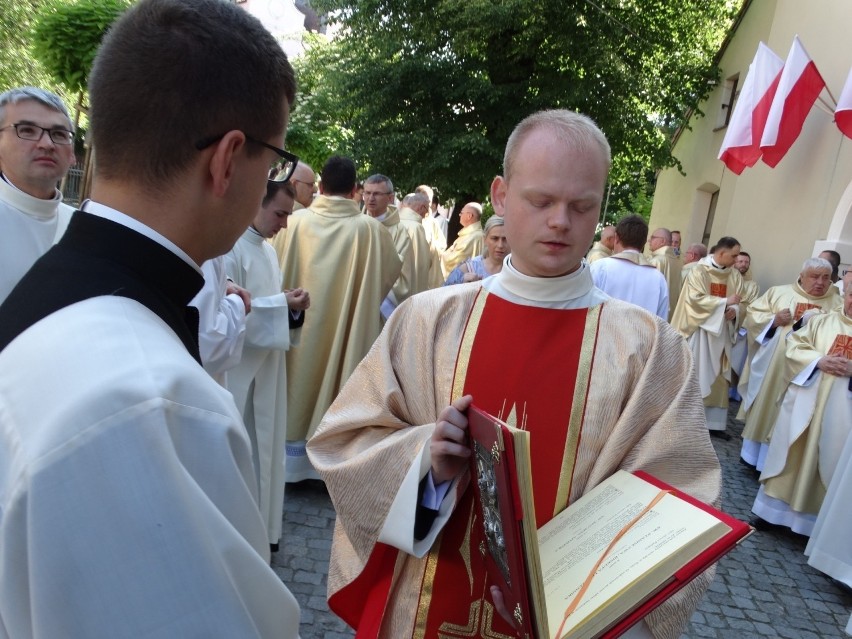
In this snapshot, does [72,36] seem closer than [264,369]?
A: No

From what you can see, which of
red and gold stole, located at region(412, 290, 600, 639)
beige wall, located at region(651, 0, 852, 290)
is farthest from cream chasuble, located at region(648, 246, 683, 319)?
red and gold stole, located at region(412, 290, 600, 639)

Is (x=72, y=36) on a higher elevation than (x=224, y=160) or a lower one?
higher

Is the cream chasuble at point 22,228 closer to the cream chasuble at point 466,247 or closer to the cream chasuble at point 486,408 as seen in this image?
the cream chasuble at point 486,408

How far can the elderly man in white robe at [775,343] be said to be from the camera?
6957 millimetres

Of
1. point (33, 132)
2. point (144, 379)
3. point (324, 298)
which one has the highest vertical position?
point (33, 132)

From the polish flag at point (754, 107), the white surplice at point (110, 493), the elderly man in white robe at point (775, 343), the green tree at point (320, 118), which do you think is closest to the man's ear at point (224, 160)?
the white surplice at point (110, 493)

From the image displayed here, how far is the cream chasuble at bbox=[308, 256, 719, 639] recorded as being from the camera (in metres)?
1.78

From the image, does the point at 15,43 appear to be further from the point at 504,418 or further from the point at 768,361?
the point at 504,418

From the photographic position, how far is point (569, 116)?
6.32 ft

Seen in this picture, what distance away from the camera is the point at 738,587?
455 centimetres

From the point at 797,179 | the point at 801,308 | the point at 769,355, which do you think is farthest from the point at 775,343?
the point at 797,179

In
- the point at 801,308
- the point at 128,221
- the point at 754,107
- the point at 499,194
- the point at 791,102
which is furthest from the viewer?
the point at 754,107

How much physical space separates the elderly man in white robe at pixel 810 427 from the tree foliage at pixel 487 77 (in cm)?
951

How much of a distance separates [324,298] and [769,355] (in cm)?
502
